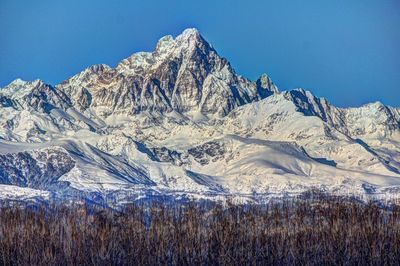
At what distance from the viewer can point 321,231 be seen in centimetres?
3556

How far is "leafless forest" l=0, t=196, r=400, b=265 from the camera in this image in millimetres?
33312

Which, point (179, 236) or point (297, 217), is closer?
point (179, 236)

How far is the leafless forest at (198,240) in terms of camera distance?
33.3 metres

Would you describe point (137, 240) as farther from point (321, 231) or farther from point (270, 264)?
point (321, 231)

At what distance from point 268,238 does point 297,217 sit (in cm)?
453

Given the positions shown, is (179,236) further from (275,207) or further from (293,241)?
(275,207)

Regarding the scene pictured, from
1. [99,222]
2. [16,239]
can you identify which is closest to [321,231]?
[99,222]

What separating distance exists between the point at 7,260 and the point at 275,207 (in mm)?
15703

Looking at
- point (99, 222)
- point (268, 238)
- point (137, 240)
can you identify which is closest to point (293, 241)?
point (268, 238)

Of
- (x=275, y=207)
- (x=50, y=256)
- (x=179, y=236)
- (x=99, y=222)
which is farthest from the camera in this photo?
(x=275, y=207)

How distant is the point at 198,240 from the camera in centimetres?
3459

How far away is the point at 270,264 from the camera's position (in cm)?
3359

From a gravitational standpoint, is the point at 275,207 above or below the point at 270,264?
above

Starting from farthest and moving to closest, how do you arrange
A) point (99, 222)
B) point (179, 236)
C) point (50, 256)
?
point (99, 222) → point (179, 236) → point (50, 256)
